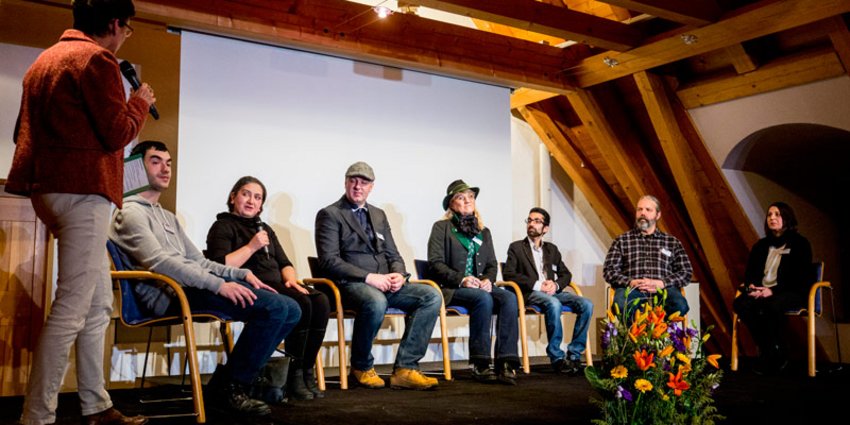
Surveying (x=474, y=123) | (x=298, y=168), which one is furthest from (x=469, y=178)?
(x=298, y=168)

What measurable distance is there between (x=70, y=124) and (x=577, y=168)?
4.89m

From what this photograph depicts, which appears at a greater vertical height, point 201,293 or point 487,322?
point 201,293

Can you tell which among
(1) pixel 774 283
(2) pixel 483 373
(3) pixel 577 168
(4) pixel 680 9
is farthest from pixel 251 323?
(3) pixel 577 168

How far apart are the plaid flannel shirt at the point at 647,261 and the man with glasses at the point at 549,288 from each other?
0.30 meters

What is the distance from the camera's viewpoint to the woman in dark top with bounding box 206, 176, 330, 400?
3.26 metres

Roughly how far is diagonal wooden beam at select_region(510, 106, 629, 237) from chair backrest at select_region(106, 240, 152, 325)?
4142 mm

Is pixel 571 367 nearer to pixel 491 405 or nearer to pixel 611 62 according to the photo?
pixel 491 405

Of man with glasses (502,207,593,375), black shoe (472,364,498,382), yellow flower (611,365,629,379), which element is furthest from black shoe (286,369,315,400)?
man with glasses (502,207,593,375)

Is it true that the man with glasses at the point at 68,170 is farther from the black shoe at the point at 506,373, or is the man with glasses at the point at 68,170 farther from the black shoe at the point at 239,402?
the black shoe at the point at 506,373

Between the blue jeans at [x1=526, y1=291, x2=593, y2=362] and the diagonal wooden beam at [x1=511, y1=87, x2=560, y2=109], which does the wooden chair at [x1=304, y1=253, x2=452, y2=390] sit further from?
the diagonal wooden beam at [x1=511, y1=87, x2=560, y2=109]

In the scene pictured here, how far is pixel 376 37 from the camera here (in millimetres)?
4883

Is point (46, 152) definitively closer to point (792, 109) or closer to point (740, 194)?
point (792, 109)

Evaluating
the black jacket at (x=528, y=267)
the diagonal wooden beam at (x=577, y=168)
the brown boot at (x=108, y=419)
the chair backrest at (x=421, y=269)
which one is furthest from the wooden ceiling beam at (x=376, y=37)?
the brown boot at (x=108, y=419)

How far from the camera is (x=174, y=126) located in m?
4.52
